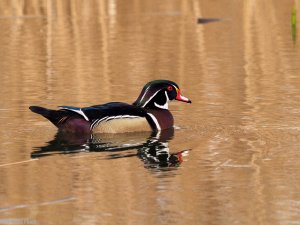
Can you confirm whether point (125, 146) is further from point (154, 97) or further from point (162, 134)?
point (154, 97)

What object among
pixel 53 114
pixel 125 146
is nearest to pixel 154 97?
pixel 53 114

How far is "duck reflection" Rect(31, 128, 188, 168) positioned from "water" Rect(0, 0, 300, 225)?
→ 0.02m

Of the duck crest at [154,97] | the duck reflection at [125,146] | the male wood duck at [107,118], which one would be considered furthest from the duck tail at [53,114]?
the duck crest at [154,97]

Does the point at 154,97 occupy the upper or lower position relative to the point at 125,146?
upper

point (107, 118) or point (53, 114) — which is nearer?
point (53, 114)

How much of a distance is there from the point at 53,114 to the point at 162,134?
109 centimetres

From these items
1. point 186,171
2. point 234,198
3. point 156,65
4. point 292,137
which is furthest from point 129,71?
point 234,198

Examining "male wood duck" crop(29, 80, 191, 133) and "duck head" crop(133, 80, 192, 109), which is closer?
"male wood duck" crop(29, 80, 191, 133)

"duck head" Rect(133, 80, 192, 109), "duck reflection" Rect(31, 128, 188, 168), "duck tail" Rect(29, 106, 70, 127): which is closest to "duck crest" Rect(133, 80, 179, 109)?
"duck head" Rect(133, 80, 192, 109)

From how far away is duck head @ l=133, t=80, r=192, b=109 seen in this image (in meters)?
11.8

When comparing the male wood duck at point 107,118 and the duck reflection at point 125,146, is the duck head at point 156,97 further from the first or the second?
the duck reflection at point 125,146

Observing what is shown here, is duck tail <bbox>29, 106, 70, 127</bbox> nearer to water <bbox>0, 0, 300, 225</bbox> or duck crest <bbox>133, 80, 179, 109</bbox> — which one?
water <bbox>0, 0, 300, 225</bbox>

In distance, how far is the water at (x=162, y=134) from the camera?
780 cm

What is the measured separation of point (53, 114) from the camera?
36.0 feet
